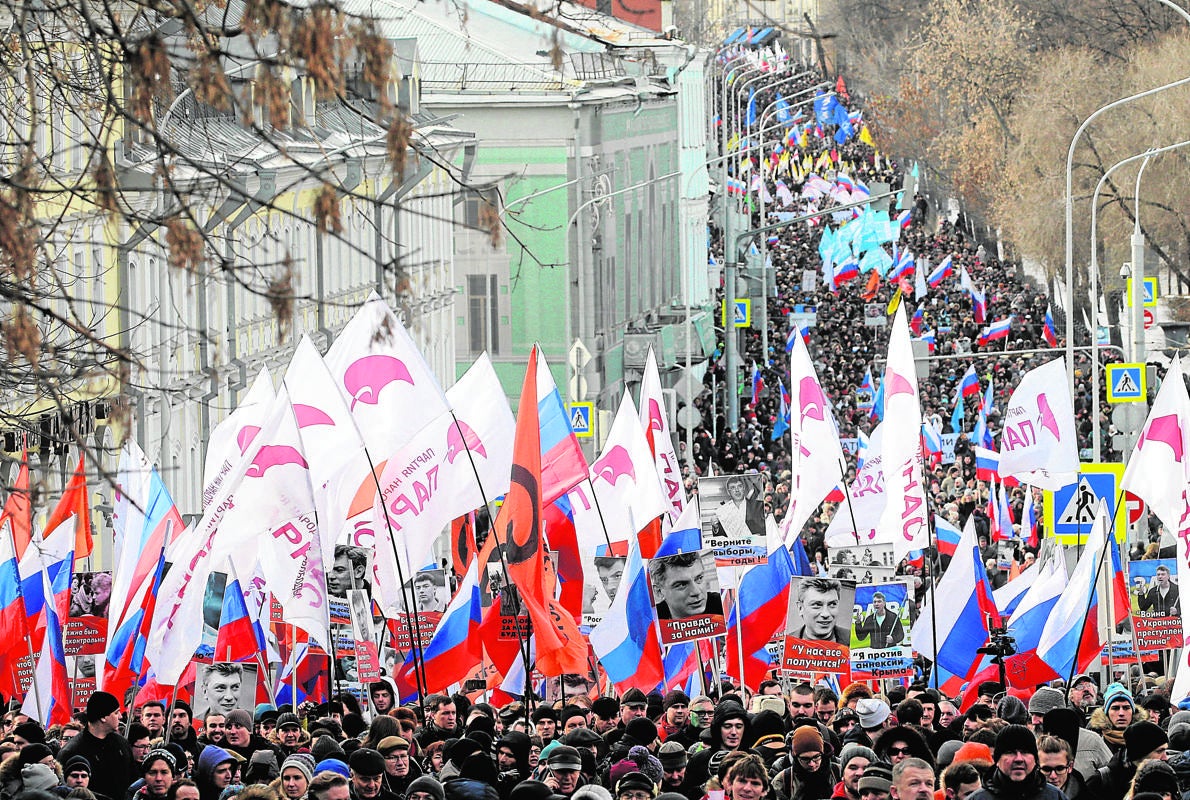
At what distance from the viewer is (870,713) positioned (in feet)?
41.4

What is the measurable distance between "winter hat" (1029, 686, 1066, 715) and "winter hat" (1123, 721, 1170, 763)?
181cm

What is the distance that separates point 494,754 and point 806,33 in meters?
5.21

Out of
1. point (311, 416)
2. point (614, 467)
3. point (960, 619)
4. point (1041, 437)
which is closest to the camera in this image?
point (311, 416)

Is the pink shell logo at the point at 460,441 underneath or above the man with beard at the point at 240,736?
above

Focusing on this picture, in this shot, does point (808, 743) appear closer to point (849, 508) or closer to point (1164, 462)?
point (1164, 462)

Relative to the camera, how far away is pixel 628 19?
215ft

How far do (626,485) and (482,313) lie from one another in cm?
2796

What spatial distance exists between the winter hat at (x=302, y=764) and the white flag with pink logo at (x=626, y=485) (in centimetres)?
948

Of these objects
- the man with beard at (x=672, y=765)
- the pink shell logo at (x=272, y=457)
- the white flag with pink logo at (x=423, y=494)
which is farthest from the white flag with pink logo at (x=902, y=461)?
the man with beard at (x=672, y=765)

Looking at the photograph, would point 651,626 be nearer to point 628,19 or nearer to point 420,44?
point 420,44

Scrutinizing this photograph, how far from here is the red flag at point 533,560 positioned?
1481cm

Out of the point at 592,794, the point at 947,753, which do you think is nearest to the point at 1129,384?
the point at 947,753

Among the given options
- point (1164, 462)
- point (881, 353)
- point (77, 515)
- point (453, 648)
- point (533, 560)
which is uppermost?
point (881, 353)

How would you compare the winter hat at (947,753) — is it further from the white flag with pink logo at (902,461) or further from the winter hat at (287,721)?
the white flag with pink logo at (902,461)
